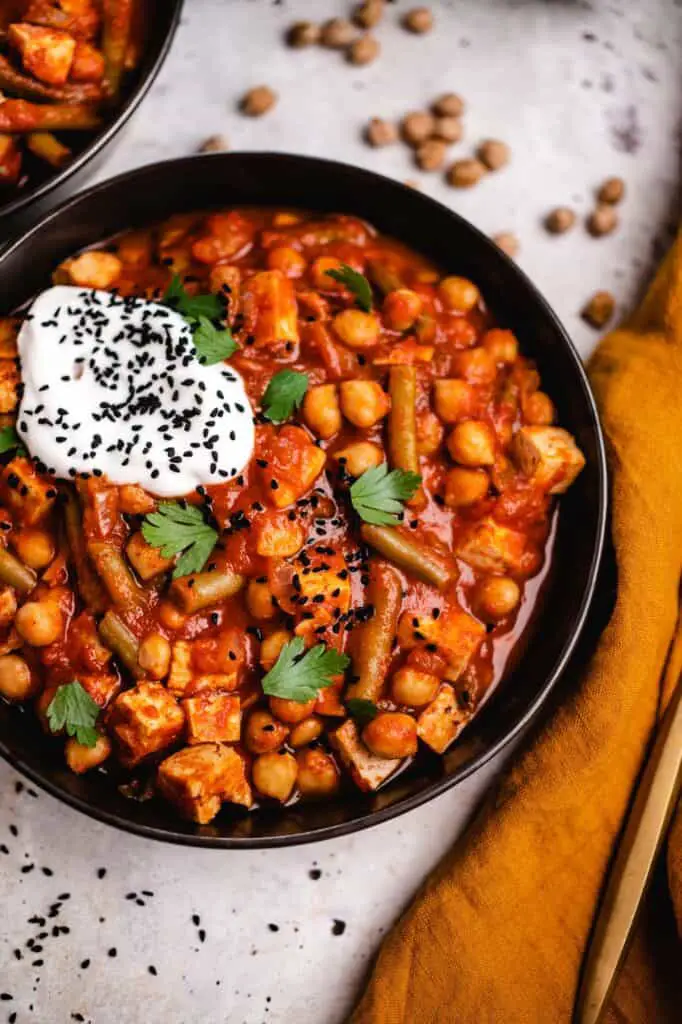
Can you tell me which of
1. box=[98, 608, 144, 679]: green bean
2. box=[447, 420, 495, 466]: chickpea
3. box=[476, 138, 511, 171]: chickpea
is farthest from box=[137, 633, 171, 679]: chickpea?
box=[476, 138, 511, 171]: chickpea

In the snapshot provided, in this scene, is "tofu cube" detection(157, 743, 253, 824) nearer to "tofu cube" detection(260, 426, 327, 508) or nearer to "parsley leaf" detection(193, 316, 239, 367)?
"tofu cube" detection(260, 426, 327, 508)

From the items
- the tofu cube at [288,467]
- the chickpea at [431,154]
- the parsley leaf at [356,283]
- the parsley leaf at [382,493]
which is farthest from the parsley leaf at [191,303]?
the chickpea at [431,154]

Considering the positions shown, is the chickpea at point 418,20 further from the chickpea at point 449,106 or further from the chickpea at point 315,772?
the chickpea at point 315,772

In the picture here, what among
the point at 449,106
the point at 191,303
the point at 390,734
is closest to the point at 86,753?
the point at 390,734

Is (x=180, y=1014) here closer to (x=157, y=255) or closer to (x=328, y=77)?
(x=157, y=255)

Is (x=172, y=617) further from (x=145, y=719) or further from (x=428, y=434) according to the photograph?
(x=428, y=434)

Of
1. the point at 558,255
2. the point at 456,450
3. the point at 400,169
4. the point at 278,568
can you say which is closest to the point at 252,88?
the point at 400,169
